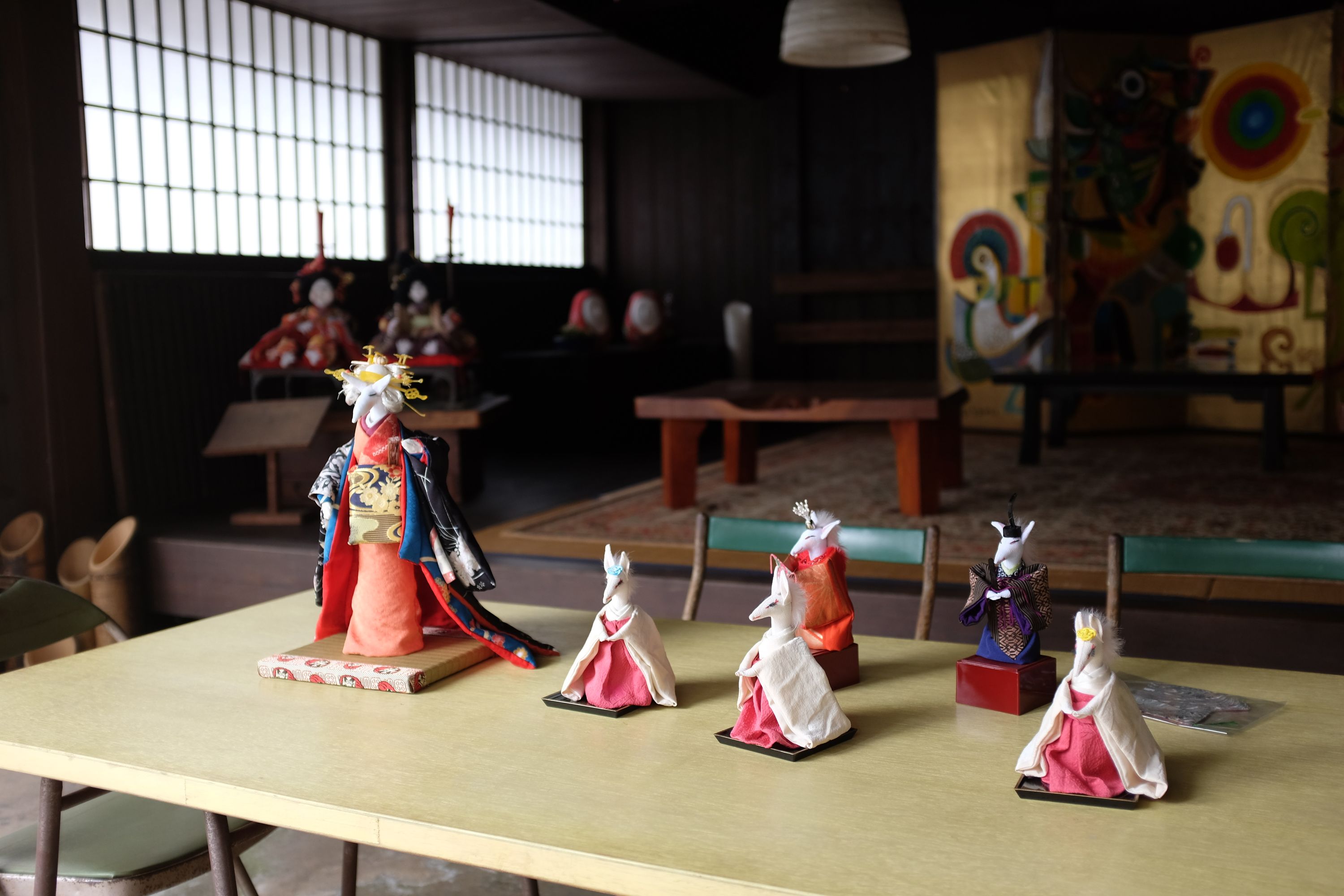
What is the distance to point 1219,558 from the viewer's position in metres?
1.90

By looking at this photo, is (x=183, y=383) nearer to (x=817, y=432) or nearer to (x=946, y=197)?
(x=817, y=432)

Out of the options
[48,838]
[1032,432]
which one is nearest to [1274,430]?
[1032,432]

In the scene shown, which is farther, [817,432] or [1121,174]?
[817,432]

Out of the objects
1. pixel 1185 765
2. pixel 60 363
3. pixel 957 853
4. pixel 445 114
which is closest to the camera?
pixel 957 853

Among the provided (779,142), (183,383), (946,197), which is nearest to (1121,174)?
(946,197)

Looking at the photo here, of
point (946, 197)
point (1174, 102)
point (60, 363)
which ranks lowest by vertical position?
point (60, 363)

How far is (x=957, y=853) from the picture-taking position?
1.03 metres

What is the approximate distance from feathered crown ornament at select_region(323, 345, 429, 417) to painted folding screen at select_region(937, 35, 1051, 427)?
545 centimetres

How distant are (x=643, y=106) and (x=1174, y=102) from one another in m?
3.35

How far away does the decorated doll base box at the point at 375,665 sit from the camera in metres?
1.55

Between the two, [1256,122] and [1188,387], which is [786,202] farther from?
[1188,387]
